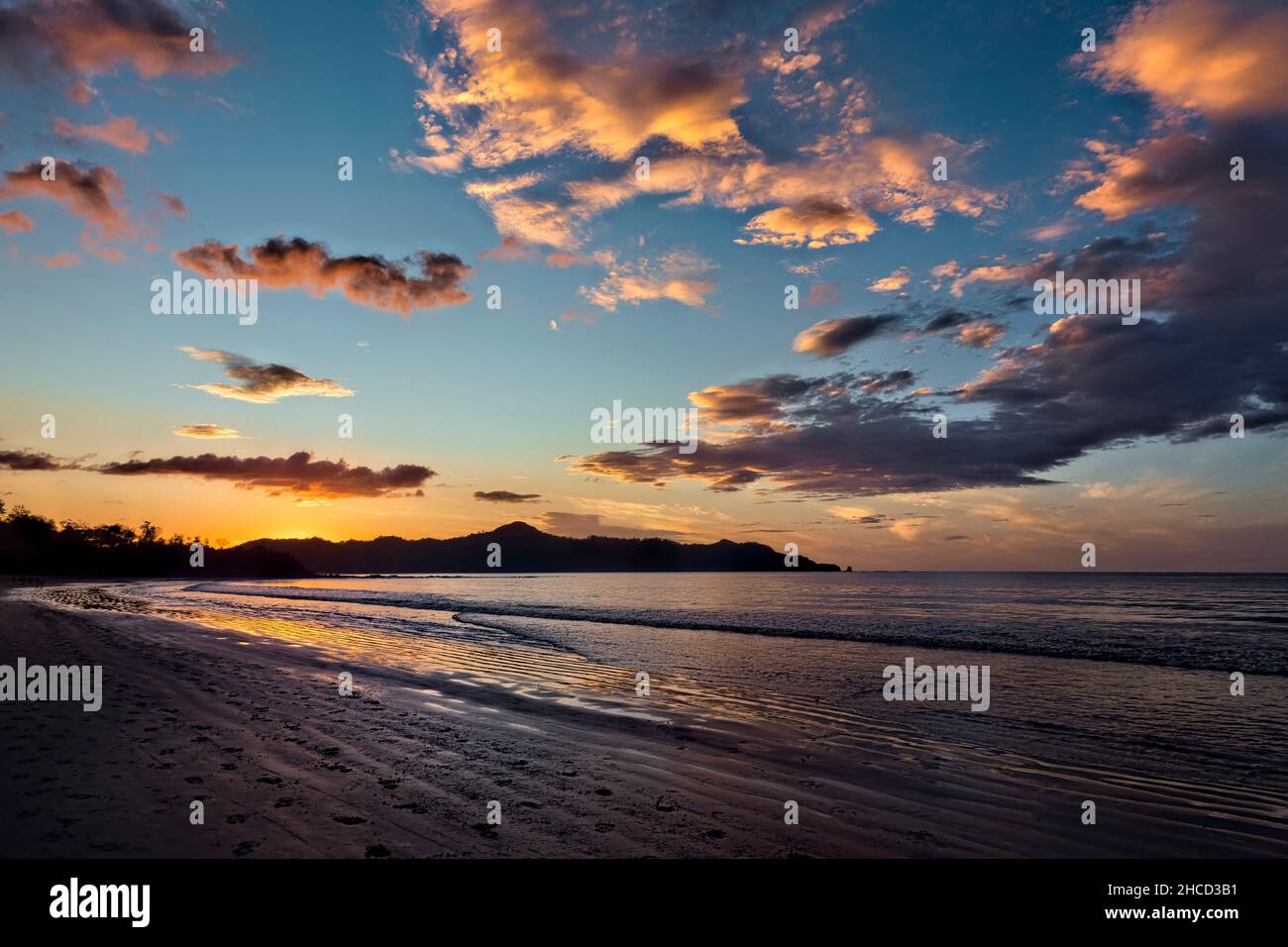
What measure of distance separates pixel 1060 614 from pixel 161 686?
55567 millimetres

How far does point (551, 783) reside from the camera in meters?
8.51

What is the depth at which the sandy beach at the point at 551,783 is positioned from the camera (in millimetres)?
6512

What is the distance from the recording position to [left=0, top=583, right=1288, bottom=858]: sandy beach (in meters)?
6.51

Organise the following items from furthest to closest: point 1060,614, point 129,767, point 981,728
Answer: point 1060,614
point 981,728
point 129,767

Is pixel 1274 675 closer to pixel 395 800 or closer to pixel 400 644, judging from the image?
pixel 395 800

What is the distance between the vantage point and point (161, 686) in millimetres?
14578

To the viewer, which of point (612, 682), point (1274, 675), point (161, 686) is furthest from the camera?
point (1274, 675)

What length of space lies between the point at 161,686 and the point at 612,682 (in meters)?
11.2

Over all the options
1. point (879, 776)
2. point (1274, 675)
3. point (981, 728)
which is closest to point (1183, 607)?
point (1274, 675)
